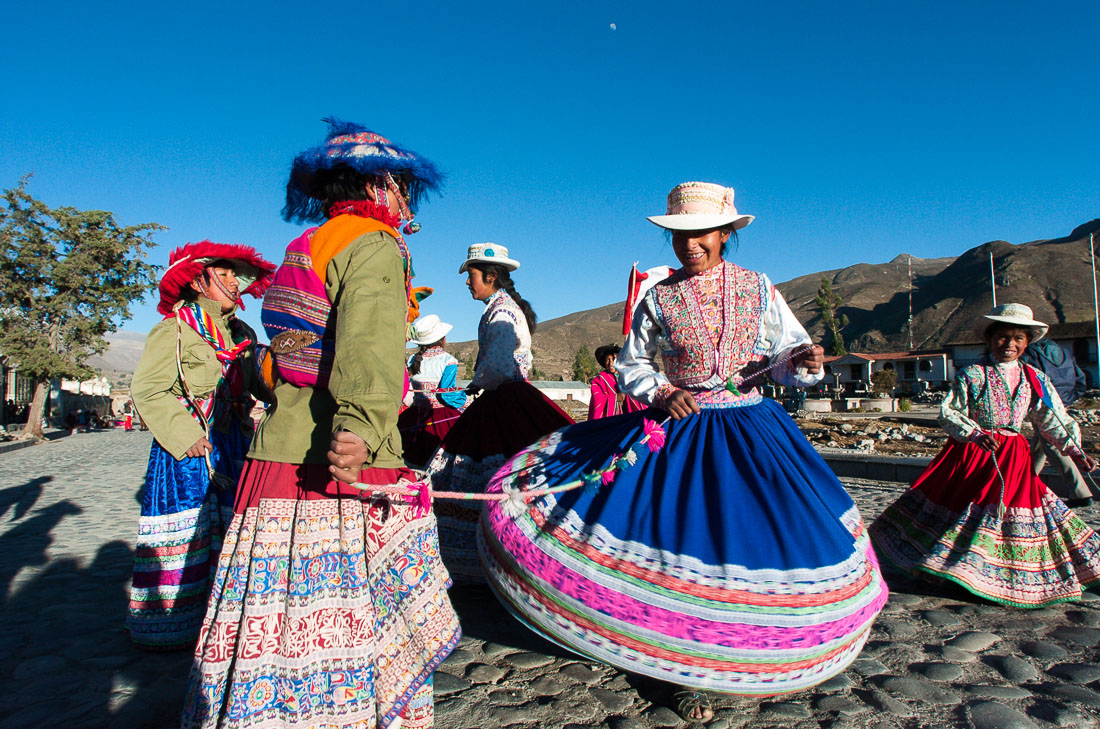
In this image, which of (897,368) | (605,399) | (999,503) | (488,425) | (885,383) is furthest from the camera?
(897,368)

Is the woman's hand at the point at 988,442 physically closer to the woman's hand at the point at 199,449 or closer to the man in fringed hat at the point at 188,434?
the man in fringed hat at the point at 188,434

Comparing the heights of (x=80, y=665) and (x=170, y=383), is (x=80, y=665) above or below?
below

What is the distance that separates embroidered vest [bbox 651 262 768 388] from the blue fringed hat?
1257 millimetres

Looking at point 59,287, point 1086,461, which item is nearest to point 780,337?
point 1086,461

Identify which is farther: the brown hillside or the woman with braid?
the brown hillside

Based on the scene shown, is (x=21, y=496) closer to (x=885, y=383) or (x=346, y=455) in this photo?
(x=346, y=455)

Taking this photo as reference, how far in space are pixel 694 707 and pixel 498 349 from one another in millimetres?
2422

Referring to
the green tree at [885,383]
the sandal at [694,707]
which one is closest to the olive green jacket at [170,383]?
the sandal at [694,707]

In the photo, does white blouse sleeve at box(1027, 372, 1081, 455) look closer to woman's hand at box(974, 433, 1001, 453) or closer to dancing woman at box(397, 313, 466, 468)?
woman's hand at box(974, 433, 1001, 453)

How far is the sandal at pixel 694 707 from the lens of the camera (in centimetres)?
258

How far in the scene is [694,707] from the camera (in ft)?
8.50

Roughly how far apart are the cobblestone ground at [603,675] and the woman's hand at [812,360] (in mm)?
1367

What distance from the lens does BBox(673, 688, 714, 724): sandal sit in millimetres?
2580

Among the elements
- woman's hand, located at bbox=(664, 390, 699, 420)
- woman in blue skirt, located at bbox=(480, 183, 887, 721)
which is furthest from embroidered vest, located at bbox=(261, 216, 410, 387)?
woman's hand, located at bbox=(664, 390, 699, 420)
